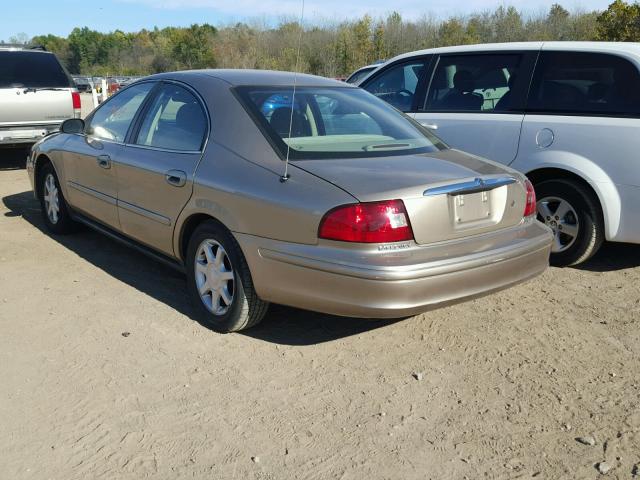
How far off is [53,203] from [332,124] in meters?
3.17

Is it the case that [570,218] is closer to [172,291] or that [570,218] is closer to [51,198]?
[172,291]

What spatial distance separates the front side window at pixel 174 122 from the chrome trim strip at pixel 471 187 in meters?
1.51

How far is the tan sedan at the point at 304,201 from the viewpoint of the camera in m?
3.19

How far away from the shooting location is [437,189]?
3305 millimetres

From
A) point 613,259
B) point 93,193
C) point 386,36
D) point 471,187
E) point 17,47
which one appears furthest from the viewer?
point 386,36

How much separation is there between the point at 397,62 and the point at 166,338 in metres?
3.90

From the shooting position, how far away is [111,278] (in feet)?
16.0

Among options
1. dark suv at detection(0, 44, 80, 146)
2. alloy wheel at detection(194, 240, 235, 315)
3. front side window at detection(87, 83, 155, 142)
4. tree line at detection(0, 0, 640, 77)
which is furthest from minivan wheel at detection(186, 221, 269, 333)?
tree line at detection(0, 0, 640, 77)

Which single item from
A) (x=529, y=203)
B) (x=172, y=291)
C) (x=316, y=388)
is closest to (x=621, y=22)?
(x=529, y=203)

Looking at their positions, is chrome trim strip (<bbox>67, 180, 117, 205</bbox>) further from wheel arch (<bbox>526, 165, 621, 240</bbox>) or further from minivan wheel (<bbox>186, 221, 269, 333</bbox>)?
wheel arch (<bbox>526, 165, 621, 240</bbox>)

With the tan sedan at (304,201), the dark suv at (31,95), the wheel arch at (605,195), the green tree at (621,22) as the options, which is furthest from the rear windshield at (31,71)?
the green tree at (621,22)

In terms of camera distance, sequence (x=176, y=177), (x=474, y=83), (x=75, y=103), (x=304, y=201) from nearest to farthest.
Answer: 1. (x=304, y=201)
2. (x=176, y=177)
3. (x=474, y=83)
4. (x=75, y=103)

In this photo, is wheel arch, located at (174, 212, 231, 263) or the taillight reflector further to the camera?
the taillight reflector

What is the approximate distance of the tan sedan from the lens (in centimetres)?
319
